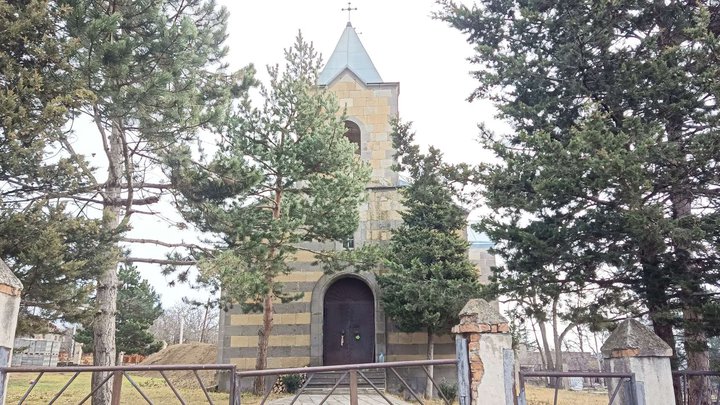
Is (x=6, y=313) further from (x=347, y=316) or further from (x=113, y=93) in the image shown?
(x=347, y=316)

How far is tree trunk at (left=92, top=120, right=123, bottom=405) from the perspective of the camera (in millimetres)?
9367

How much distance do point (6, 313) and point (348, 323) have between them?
10451 mm

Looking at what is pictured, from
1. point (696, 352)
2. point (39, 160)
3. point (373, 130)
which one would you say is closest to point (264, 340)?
point (39, 160)

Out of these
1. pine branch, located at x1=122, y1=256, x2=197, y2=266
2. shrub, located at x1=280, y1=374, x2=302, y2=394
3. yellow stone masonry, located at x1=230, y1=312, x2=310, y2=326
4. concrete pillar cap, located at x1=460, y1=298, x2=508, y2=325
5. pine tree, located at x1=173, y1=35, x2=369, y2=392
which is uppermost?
pine tree, located at x1=173, y1=35, x2=369, y2=392

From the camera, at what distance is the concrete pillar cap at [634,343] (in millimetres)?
6246

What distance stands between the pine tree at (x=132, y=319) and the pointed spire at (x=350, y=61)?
11526 mm

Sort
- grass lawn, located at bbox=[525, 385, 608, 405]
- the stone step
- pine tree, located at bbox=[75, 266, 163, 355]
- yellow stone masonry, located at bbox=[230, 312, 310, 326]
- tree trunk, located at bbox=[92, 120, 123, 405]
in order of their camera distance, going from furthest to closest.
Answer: pine tree, located at bbox=[75, 266, 163, 355], yellow stone masonry, located at bbox=[230, 312, 310, 326], grass lawn, located at bbox=[525, 385, 608, 405], the stone step, tree trunk, located at bbox=[92, 120, 123, 405]

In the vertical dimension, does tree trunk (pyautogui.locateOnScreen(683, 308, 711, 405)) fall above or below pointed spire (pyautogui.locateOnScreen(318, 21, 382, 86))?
below

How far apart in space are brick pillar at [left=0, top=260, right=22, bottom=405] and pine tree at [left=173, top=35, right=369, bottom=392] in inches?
191

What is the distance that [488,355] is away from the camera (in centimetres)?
606

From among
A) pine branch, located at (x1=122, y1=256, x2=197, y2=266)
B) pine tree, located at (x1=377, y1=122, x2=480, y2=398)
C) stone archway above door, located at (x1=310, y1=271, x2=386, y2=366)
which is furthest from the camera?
stone archway above door, located at (x1=310, y1=271, x2=386, y2=366)

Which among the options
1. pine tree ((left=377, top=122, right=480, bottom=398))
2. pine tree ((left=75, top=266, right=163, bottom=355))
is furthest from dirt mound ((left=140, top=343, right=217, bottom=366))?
pine tree ((left=377, top=122, right=480, bottom=398))

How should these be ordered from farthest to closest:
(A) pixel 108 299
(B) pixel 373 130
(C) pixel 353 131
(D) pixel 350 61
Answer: (D) pixel 350 61, (C) pixel 353 131, (B) pixel 373 130, (A) pixel 108 299

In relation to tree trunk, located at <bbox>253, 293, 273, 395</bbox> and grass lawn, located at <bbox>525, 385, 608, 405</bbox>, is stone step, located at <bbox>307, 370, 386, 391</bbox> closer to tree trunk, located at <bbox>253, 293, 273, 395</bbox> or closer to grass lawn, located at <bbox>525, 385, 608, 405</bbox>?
tree trunk, located at <bbox>253, 293, 273, 395</bbox>
